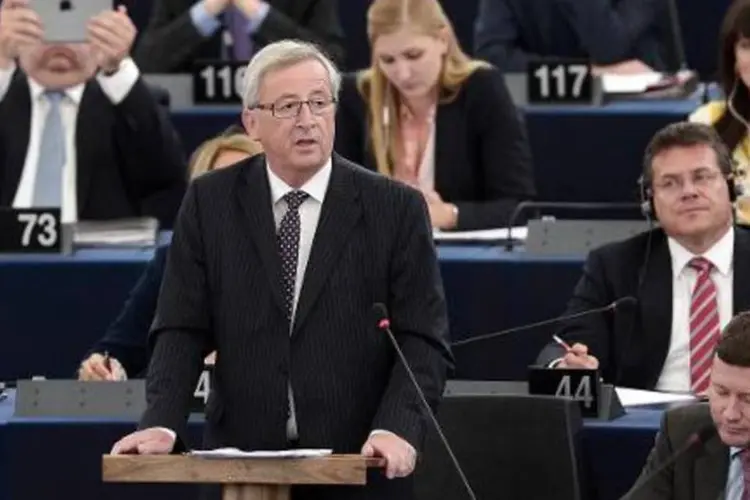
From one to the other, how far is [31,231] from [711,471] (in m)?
2.28

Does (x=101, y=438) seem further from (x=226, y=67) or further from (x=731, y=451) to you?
(x=226, y=67)

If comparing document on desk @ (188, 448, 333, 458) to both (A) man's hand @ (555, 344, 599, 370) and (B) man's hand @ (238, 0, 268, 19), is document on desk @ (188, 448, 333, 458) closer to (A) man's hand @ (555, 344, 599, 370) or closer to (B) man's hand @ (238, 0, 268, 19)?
(A) man's hand @ (555, 344, 599, 370)

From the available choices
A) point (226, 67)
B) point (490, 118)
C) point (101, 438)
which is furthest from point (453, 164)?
point (101, 438)

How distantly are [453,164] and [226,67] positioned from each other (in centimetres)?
89

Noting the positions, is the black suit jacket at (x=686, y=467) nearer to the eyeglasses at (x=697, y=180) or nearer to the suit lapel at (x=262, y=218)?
the suit lapel at (x=262, y=218)

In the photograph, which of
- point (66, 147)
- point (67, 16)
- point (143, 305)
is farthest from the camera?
point (66, 147)

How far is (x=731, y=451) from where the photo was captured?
475 centimetres

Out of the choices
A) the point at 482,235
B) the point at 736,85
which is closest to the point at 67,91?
the point at 482,235

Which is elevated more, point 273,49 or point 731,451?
point 273,49

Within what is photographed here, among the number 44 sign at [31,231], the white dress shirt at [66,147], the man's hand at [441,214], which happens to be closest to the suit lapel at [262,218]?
the number 44 sign at [31,231]

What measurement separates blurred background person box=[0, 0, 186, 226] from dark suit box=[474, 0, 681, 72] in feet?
4.26

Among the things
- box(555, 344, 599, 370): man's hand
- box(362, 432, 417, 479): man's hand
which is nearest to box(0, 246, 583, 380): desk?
box(555, 344, 599, 370): man's hand

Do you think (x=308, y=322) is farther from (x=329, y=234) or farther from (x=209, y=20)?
(x=209, y=20)

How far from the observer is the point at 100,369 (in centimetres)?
575
